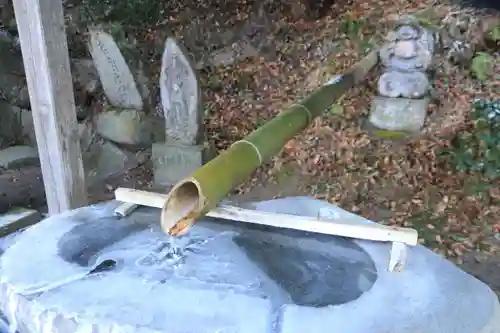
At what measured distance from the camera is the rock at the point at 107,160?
20.4ft

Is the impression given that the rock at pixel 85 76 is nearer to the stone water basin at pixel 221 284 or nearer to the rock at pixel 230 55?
the rock at pixel 230 55

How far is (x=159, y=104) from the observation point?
21.4 feet

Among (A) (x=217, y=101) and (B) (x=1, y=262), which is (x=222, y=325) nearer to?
(B) (x=1, y=262)

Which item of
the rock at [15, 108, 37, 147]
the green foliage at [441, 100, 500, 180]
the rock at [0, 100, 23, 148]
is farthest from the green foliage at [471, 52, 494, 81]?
the rock at [0, 100, 23, 148]

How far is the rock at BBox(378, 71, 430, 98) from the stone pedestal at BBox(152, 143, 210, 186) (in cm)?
195

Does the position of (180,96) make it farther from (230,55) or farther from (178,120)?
(230,55)

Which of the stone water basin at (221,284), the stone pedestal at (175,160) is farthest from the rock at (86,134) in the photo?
the stone water basin at (221,284)

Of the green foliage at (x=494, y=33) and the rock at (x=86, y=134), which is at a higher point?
the green foliage at (x=494, y=33)

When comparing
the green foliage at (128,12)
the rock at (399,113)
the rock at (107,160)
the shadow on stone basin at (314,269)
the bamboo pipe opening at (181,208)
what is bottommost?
the rock at (107,160)

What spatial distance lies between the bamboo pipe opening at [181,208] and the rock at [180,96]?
11.4ft

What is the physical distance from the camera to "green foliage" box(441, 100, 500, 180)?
5293mm

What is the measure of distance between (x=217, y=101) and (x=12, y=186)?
271 cm

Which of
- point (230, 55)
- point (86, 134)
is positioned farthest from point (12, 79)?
point (230, 55)

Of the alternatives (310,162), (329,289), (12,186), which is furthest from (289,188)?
(329,289)
